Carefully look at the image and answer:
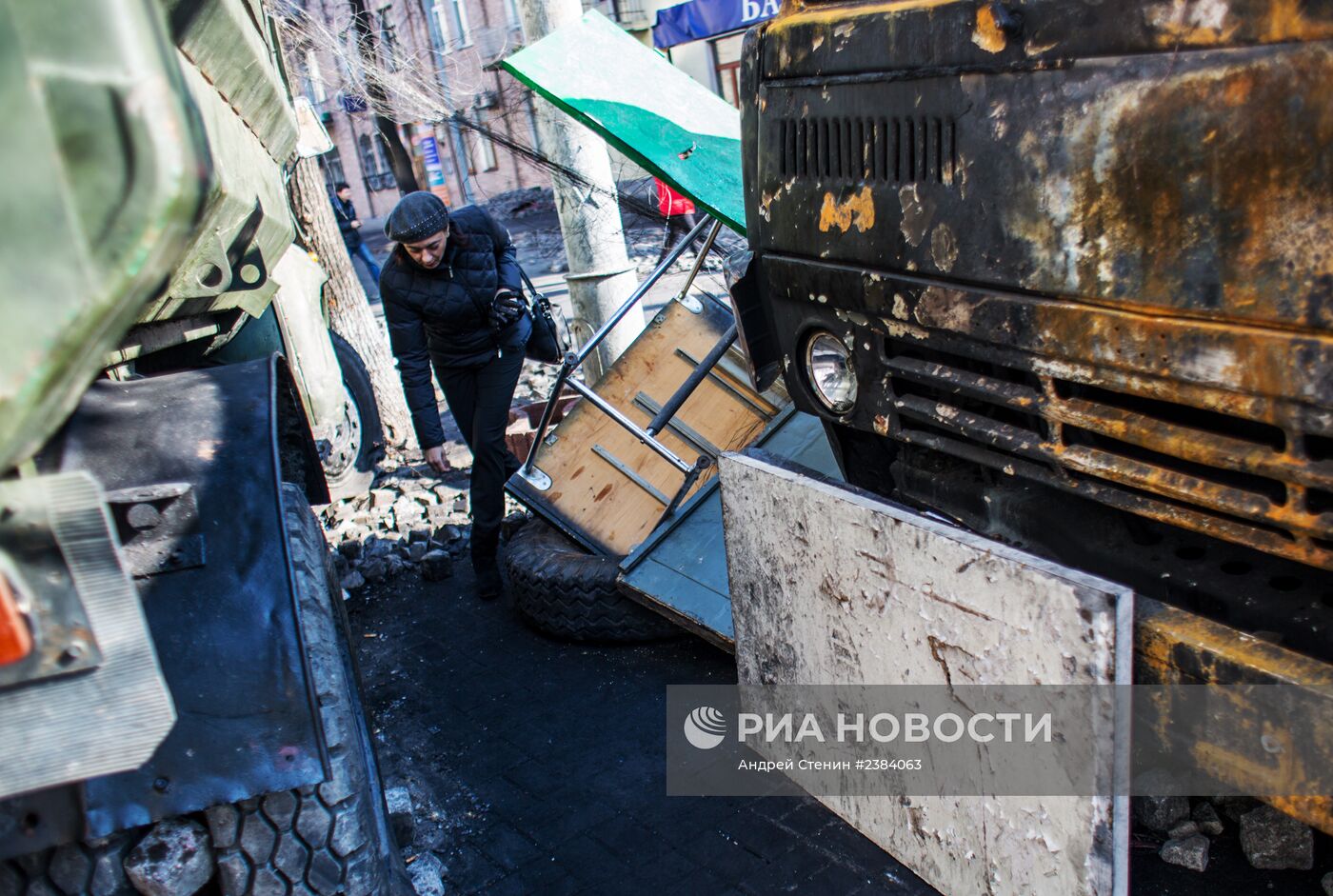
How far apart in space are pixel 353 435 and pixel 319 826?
490 centimetres

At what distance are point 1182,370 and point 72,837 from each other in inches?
82.8

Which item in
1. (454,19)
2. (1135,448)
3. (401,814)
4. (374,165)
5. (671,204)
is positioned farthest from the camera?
(374,165)

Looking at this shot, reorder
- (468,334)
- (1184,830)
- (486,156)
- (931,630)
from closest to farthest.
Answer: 1. (931,630)
2. (1184,830)
3. (468,334)
4. (486,156)

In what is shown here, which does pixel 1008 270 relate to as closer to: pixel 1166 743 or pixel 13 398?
pixel 1166 743

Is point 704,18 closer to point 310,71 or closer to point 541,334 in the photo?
point 310,71

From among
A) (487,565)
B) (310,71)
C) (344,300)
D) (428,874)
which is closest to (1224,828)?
(428,874)

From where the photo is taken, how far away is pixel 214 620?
214 centimetres

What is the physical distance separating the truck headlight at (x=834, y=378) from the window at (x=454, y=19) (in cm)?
2306

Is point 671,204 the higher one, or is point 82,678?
point 82,678

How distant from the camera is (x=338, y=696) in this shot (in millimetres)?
2309

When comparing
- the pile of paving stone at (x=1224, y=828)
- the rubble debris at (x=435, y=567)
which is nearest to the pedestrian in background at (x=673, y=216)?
the rubble debris at (x=435, y=567)

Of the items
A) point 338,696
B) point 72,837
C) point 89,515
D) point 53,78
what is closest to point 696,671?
point 338,696

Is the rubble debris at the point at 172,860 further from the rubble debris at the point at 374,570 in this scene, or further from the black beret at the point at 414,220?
the rubble debris at the point at 374,570

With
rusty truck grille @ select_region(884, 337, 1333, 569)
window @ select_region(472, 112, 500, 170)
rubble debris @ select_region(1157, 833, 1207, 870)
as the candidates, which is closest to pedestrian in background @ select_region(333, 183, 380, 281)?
rusty truck grille @ select_region(884, 337, 1333, 569)
